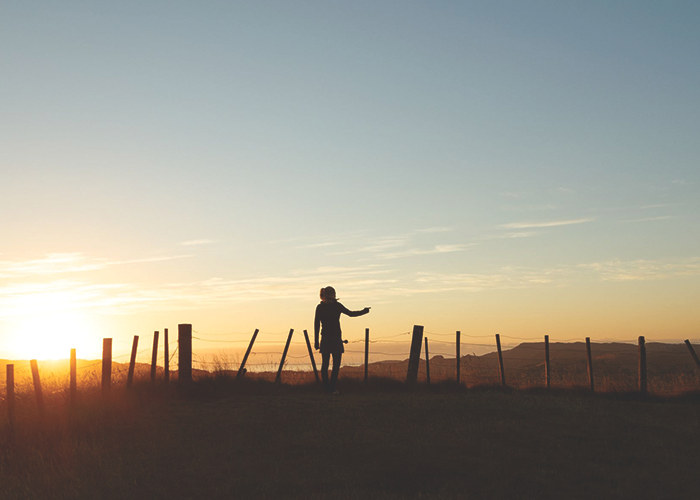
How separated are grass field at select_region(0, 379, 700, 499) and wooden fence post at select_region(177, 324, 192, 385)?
9.87 feet

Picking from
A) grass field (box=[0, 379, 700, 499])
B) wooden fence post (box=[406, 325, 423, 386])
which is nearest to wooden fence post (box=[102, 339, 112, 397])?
grass field (box=[0, 379, 700, 499])

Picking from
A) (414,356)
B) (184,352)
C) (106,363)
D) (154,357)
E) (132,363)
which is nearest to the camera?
(106,363)

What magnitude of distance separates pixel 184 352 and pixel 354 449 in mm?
10241

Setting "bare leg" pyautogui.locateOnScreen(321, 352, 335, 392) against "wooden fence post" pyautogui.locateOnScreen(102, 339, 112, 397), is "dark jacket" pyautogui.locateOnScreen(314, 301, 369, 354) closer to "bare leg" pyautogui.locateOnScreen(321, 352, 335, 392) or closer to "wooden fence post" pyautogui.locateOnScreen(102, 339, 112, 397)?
"bare leg" pyautogui.locateOnScreen(321, 352, 335, 392)

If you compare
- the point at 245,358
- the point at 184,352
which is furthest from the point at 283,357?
the point at 184,352

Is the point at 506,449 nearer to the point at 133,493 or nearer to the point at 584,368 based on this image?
the point at 133,493

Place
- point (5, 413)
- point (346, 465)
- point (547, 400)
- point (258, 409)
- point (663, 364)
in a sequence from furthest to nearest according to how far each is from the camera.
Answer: point (663, 364)
point (547, 400)
point (258, 409)
point (5, 413)
point (346, 465)

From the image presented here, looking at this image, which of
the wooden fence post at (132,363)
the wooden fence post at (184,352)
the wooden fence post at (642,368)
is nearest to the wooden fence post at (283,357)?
the wooden fence post at (184,352)

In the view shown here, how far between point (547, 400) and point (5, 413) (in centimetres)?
1202

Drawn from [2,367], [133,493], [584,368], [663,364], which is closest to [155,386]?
[133,493]

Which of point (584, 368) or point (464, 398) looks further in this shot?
point (584, 368)

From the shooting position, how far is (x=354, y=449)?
33.3 feet

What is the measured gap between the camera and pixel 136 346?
57.6ft

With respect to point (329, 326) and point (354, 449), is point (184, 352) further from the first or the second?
point (354, 449)
